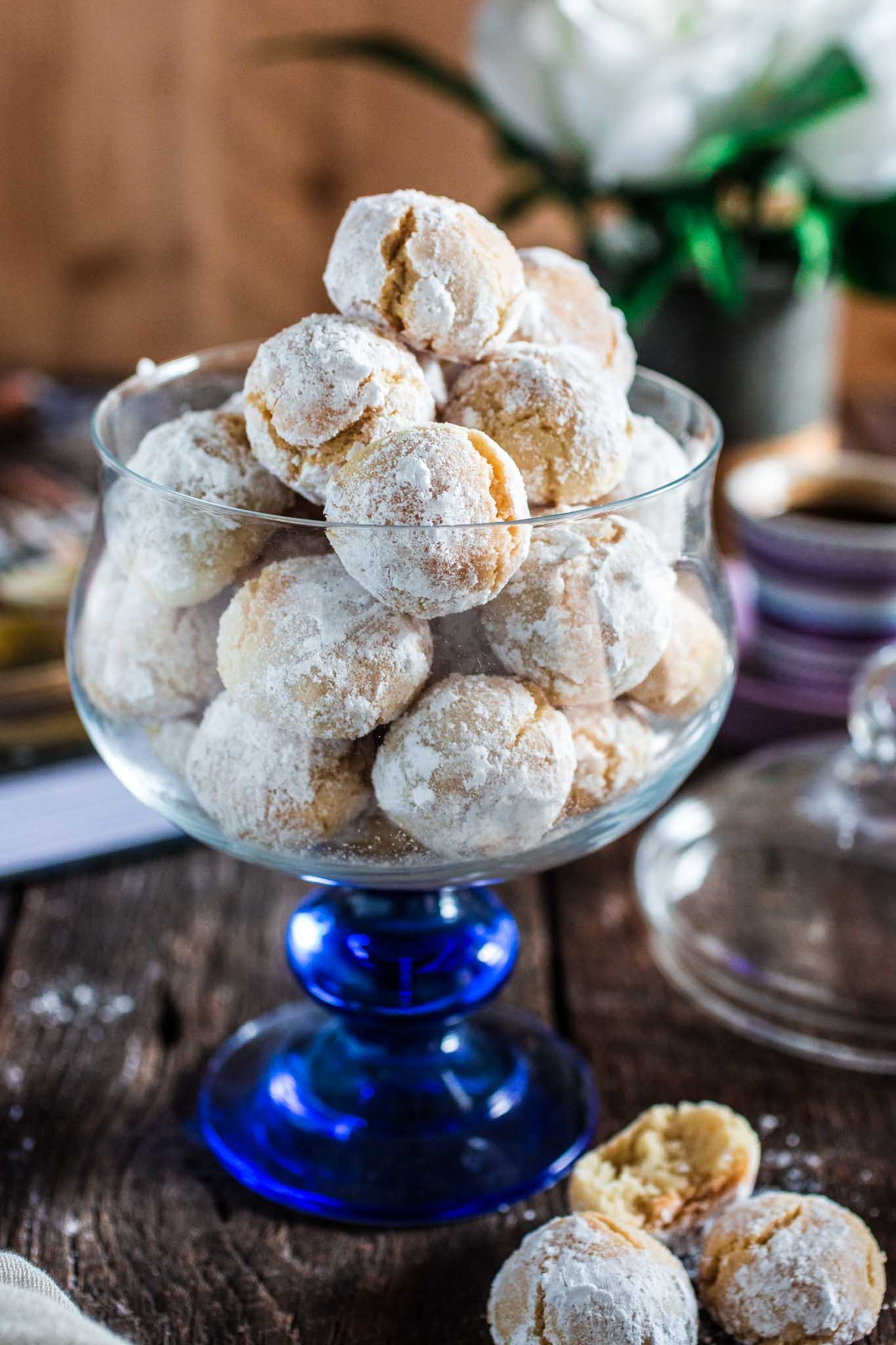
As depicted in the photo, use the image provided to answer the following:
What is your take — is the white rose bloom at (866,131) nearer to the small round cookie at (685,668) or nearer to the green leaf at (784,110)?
the green leaf at (784,110)

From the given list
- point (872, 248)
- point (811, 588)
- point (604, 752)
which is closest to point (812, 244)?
point (872, 248)

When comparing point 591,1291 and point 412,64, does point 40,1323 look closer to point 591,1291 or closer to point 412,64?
point 591,1291

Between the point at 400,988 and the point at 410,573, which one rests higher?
the point at 410,573

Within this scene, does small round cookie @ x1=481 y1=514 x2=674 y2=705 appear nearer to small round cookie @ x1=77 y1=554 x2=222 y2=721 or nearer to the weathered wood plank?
small round cookie @ x1=77 y1=554 x2=222 y2=721

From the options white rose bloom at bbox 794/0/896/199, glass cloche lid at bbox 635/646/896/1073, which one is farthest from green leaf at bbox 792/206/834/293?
glass cloche lid at bbox 635/646/896/1073

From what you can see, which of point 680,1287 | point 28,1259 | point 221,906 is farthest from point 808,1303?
point 221,906

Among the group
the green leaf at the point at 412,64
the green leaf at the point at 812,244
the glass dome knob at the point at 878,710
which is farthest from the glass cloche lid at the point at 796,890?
the green leaf at the point at 412,64

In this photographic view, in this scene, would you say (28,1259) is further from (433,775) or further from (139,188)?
(139,188)
